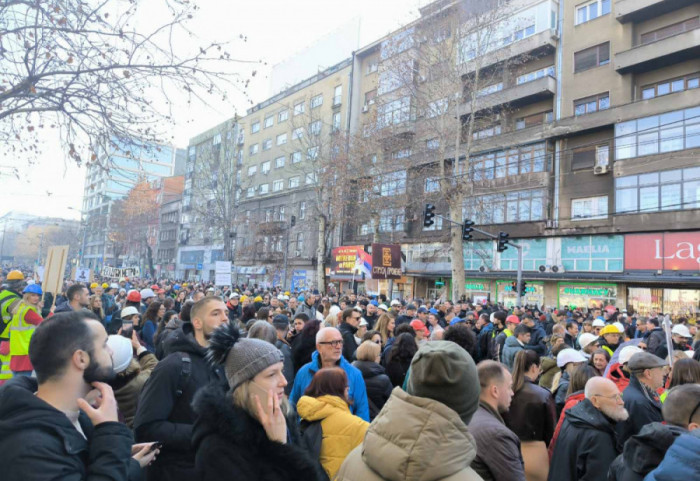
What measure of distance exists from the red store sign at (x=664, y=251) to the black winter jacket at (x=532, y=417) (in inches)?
920

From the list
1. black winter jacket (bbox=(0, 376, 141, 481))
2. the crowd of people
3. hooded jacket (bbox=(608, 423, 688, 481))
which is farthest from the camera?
hooded jacket (bbox=(608, 423, 688, 481))

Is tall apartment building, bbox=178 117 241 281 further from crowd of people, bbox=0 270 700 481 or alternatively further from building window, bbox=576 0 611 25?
crowd of people, bbox=0 270 700 481

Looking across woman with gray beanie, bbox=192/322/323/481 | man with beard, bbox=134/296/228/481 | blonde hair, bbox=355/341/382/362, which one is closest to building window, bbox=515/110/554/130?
blonde hair, bbox=355/341/382/362

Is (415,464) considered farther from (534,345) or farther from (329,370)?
(534,345)

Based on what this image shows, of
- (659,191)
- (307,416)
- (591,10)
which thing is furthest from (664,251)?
(307,416)

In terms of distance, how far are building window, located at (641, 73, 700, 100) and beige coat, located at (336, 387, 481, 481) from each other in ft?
94.1

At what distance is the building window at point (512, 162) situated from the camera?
93.0 feet

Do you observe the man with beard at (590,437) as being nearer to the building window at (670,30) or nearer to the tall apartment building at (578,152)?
the tall apartment building at (578,152)

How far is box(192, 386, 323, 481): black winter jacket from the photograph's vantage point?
191 cm

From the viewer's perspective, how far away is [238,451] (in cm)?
193

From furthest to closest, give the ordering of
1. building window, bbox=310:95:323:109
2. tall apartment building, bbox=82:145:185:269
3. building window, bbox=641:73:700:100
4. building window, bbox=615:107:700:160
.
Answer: building window, bbox=310:95:323:109, building window, bbox=641:73:700:100, building window, bbox=615:107:700:160, tall apartment building, bbox=82:145:185:269

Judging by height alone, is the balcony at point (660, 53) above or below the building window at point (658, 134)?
above

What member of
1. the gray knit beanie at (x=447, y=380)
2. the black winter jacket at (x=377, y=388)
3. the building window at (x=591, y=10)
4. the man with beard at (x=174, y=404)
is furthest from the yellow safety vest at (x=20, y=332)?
the building window at (x=591, y=10)

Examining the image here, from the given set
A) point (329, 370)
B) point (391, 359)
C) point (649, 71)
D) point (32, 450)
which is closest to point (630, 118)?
point (649, 71)
